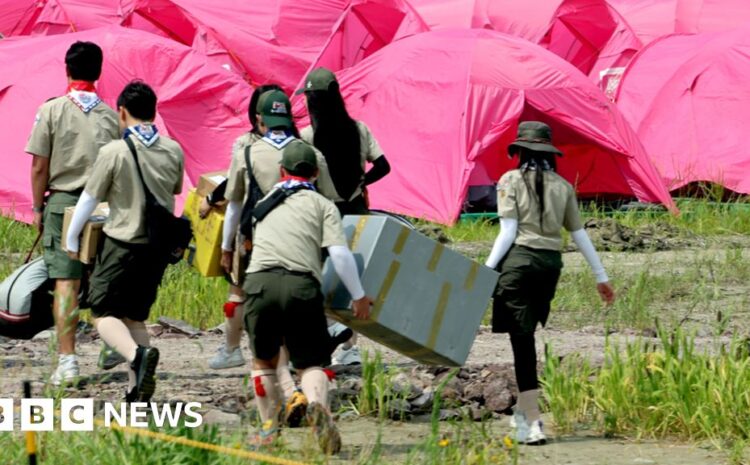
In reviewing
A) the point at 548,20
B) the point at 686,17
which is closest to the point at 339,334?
the point at 548,20

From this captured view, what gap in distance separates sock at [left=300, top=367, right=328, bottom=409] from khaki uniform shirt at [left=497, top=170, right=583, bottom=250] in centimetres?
113

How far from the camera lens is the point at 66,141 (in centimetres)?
794

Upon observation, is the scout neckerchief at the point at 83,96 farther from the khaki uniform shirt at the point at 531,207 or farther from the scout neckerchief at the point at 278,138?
the khaki uniform shirt at the point at 531,207

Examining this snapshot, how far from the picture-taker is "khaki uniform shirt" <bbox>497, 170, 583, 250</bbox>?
7039mm

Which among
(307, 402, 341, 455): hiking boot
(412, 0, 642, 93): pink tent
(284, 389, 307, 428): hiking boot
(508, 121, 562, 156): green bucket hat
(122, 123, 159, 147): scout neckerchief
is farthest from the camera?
(412, 0, 642, 93): pink tent

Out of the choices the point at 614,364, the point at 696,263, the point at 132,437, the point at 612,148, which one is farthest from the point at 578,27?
the point at 132,437

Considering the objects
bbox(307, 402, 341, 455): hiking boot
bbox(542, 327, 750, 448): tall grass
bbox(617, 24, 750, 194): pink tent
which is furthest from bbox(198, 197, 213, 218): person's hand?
bbox(617, 24, 750, 194): pink tent

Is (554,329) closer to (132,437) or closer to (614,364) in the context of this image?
(614,364)

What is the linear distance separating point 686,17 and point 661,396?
1532 cm

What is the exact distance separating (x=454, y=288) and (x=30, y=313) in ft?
7.35

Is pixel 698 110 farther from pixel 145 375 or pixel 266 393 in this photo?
pixel 266 393

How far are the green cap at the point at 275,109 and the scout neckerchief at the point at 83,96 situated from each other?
1.06 metres

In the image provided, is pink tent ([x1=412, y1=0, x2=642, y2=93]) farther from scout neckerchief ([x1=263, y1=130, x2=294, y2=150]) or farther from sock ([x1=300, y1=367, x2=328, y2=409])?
sock ([x1=300, y1=367, x2=328, y2=409])

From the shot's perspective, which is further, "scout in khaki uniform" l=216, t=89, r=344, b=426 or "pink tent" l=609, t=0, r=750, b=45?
"pink tent" l=609, t=0, r=750, b=45
